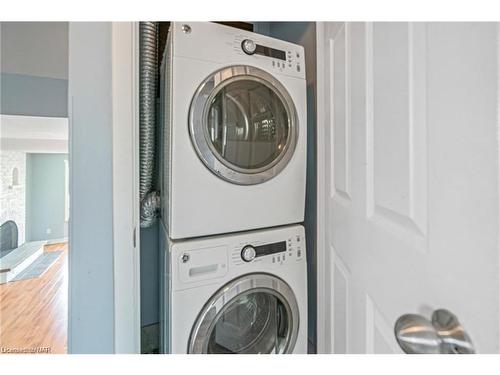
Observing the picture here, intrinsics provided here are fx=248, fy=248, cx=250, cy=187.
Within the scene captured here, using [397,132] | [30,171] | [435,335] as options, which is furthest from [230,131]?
[435,335]

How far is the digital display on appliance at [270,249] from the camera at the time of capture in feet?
3.55

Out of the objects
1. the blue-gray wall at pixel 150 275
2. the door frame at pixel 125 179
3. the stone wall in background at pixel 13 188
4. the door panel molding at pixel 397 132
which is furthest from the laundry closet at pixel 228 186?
the door panel molding at pixel 397 132

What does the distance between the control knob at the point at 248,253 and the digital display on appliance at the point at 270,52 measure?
2.78ft

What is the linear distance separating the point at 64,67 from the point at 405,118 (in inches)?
48.7

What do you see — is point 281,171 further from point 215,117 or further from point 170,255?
point 170,255

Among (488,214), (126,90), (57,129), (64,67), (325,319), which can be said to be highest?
(64,67)

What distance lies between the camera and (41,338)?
1.07 m

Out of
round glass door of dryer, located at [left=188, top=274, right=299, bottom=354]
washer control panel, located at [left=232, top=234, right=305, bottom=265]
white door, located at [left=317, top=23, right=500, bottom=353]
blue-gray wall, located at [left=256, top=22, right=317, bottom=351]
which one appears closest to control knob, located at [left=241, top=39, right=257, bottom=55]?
white door, located at [left=317, top=23, right=500, bottom=353]

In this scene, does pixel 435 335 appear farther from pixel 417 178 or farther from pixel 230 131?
pixel 230 131

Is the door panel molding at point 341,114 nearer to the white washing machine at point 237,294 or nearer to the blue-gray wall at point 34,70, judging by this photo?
the white washing machine at point 237,294

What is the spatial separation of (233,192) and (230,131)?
0.89 ft

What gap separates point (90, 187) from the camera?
0.99 meters
